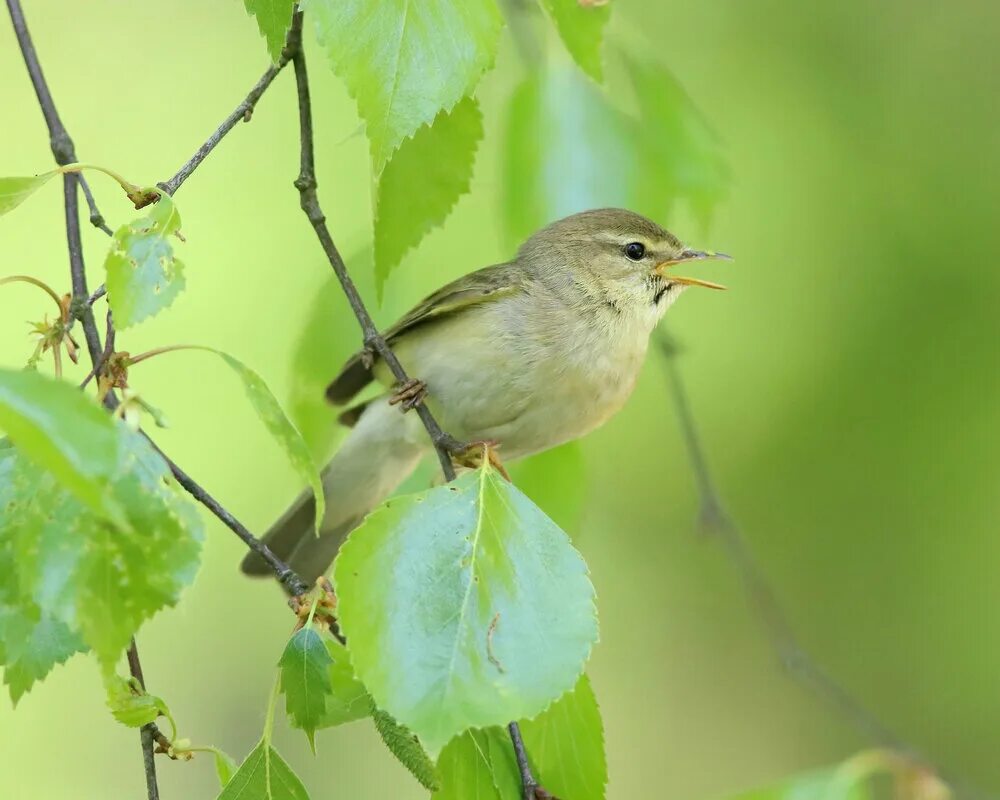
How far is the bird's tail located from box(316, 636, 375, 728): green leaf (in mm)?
1576

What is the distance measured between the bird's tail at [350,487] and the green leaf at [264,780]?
1.82m

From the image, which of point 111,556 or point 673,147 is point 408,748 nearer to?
point 111,556

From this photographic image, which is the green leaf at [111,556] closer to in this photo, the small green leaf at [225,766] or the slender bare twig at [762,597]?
the small green leaf at [225,766]

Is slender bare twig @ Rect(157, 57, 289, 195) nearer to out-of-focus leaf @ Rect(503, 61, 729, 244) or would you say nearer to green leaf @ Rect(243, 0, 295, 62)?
green leaf @ Rect(243, 0, 295, 62)

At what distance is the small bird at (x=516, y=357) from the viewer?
342cm

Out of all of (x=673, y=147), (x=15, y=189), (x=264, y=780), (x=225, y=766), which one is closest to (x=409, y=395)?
(x=673, y=147)

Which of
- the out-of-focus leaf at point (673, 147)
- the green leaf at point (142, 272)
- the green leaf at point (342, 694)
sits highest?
the out-of-focus leaf at point (673, 147)

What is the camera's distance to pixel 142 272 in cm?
176

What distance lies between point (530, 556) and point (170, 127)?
14.8 feet

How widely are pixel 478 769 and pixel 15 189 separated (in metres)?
1.04

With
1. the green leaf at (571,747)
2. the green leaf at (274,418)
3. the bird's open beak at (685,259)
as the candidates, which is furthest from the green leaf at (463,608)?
the bird's open beak at (685,259)

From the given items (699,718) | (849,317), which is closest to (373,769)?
(699,718)

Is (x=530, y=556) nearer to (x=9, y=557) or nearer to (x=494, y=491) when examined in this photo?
(x=494, y=491)

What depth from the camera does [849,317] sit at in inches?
255
